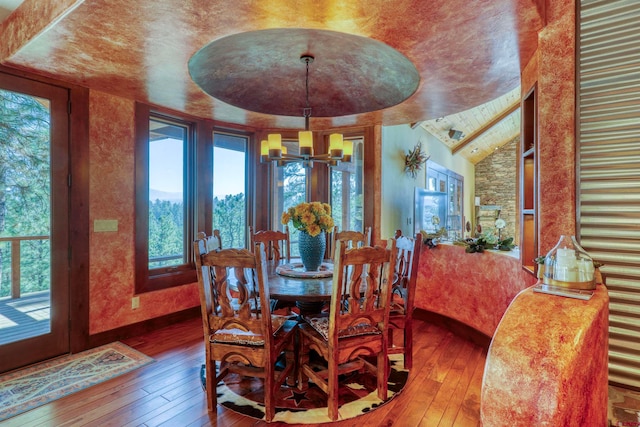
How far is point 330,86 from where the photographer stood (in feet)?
10.8

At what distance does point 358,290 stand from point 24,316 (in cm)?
277

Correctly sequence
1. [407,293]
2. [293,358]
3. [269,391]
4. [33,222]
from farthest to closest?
1. [33,222]
2. [407,293]
3. [293,358]
4. [269,391]

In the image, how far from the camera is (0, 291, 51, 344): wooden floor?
250 cm

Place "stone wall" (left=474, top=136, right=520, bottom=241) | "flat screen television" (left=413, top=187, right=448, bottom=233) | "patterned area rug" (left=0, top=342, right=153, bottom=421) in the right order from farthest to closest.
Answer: "stone wall" (left=474, top=136, right=520, bottom=241) < "flat screen television" (left=413, top=187, right=448, bottom=233) < "patterned area rug" (left=0, top=342, right=153, bottom=421)

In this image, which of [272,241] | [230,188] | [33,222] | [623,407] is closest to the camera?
[623,407]

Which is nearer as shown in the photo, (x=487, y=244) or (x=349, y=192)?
(x=487, y=244)

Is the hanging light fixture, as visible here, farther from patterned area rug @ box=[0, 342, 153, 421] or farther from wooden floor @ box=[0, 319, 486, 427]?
patterned area rug @ box=[0, 342, 153, 421]

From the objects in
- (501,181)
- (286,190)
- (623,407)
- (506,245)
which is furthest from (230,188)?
(501,181)

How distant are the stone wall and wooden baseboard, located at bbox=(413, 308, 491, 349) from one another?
776 centimetres

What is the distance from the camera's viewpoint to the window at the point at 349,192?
14.7ft

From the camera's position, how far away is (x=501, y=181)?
414 inches

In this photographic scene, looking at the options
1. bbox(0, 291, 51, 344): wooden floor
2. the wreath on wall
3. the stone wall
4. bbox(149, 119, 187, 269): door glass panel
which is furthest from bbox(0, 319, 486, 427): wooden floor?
the stone wall

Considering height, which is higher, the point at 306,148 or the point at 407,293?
the point at 306,148

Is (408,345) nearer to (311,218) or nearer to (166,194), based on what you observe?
(311,218)
